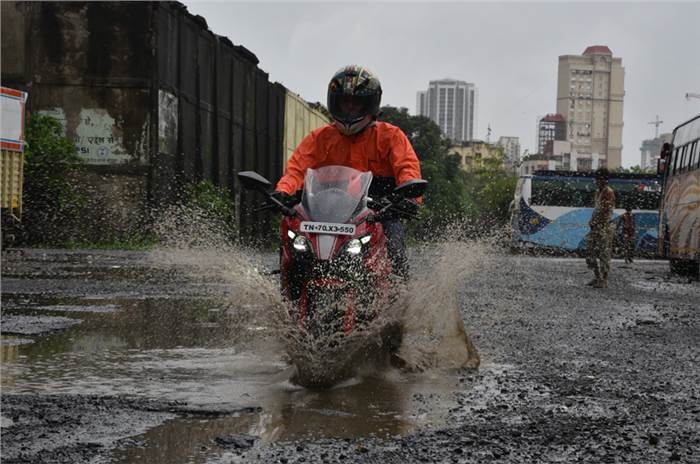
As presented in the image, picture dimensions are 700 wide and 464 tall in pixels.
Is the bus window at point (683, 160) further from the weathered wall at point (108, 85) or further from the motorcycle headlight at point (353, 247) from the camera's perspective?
the motorcycle headlight at point (353, 247)

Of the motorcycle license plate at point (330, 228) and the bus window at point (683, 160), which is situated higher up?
the bus window at point (683, 160)

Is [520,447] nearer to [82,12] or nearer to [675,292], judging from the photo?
[675,292]

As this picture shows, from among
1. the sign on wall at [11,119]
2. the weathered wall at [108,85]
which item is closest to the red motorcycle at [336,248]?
the sign on wall at [11,119]

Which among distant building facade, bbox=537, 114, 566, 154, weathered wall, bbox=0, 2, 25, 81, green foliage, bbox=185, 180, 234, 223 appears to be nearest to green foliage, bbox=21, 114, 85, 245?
weathered wall, bbox=0, 2, 25, 81

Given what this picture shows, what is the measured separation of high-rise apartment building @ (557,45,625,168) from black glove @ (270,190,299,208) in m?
175

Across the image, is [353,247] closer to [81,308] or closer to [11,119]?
[81,308]

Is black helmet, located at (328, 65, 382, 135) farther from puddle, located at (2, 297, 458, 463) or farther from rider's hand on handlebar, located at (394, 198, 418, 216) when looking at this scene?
puddle, located at (2, 297, 458, 463)

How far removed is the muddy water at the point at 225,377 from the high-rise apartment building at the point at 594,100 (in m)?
174

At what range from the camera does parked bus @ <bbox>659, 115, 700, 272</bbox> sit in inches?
824

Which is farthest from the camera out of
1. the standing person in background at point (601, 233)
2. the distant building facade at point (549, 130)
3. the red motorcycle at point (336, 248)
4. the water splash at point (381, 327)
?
the distant building facade at point (549, 130)

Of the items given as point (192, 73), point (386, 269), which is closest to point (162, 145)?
point (192, 73)

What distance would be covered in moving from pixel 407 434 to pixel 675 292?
12.2 m

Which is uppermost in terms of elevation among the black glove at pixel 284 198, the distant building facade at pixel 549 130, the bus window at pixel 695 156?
the distant building facade at pixel 549 130

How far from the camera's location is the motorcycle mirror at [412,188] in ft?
18.6
